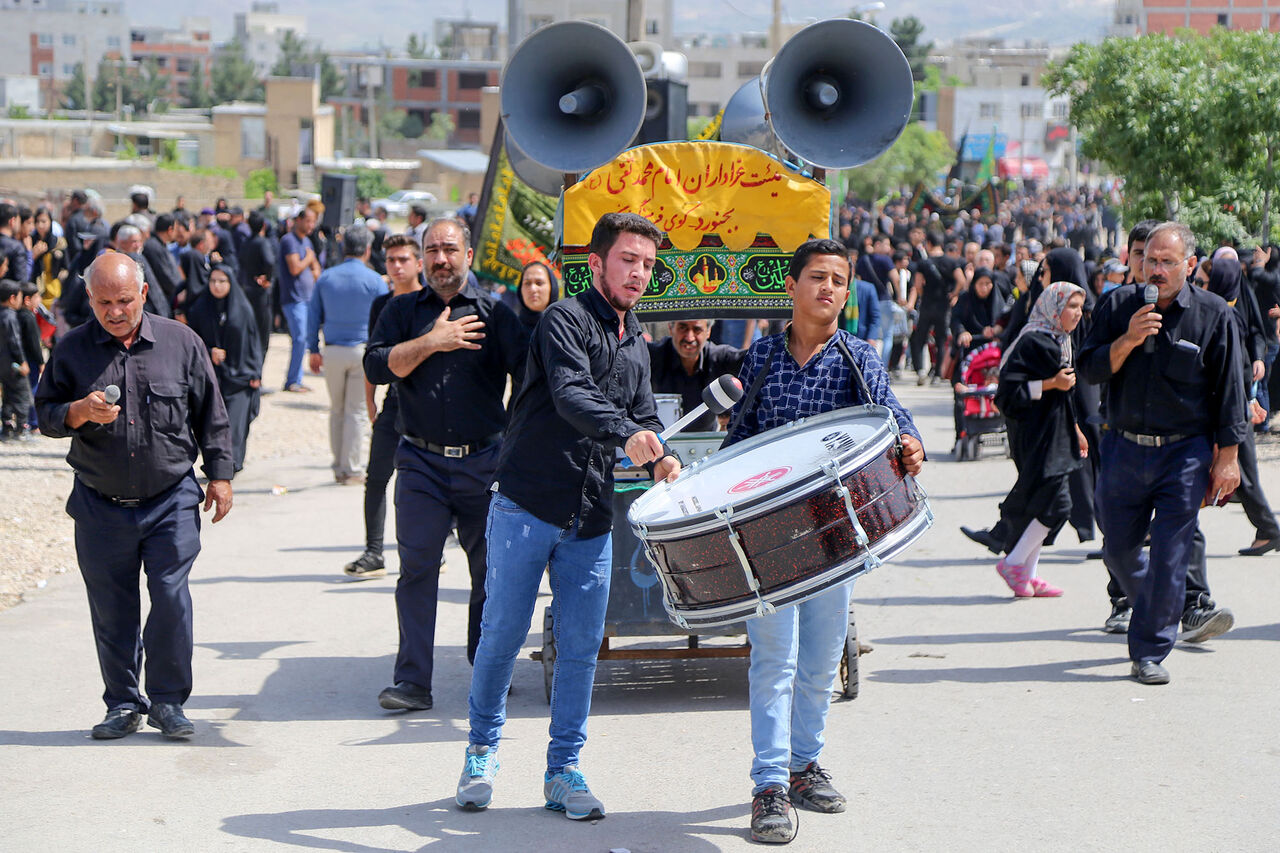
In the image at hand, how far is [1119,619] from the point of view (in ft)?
26.8

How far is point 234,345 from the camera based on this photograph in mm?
12438

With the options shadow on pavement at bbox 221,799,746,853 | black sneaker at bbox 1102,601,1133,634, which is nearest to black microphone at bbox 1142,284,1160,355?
black sneaker at bbox 1102,601,1133,634

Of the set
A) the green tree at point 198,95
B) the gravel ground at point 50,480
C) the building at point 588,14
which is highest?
the building at point 588,14

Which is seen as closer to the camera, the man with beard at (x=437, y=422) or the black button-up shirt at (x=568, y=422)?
the black button-up shirt at (x=568, y=422)

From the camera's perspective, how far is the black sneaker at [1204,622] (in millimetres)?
7672

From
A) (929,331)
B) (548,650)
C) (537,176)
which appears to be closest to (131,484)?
(548,650)

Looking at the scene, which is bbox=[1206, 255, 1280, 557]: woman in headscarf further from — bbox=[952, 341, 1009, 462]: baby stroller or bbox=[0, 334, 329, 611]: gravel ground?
bbox=[0, 334, 329, 611]: gravel ground

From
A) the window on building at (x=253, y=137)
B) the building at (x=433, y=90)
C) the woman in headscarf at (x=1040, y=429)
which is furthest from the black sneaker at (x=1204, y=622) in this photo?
the building at (x=433, y=90)

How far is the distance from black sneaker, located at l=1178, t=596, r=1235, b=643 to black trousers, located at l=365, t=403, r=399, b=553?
4.16 m

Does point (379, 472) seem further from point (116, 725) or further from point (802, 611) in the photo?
point (802, 611)

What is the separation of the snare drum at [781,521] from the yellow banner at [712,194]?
2735mm

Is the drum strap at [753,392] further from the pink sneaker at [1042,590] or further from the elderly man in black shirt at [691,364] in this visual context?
the pink sneaker at [1042,590]

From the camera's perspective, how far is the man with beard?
6.67 metres

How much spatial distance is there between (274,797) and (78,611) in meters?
3.34
